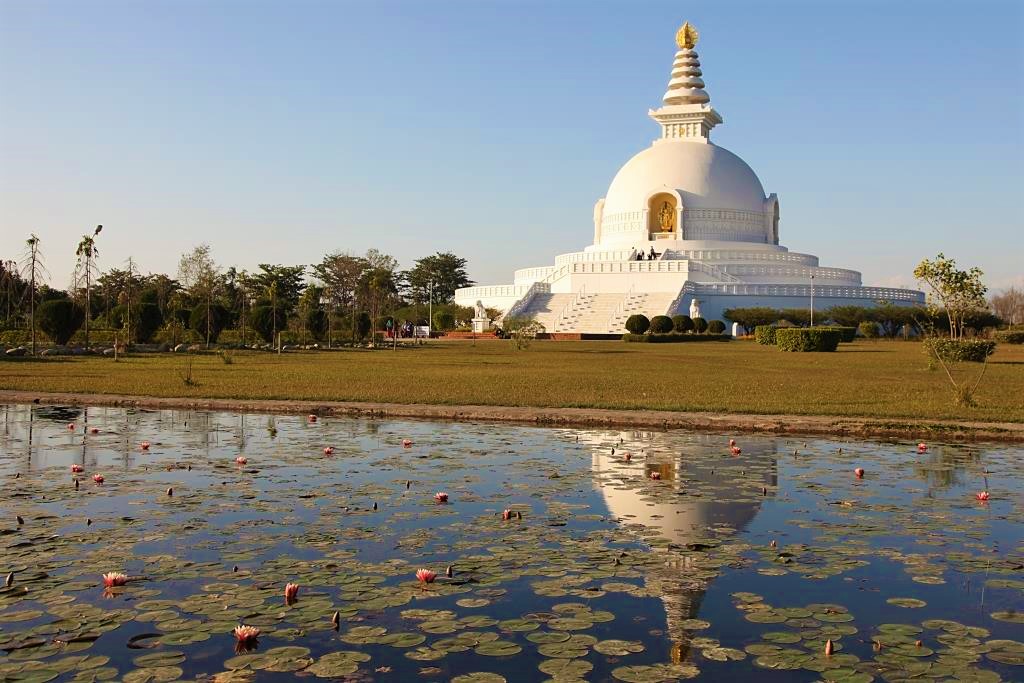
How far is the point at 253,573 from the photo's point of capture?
568 centimetres

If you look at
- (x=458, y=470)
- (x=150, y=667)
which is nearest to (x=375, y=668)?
(x=150, y=667)

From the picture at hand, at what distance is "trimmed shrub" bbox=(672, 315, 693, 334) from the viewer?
162ft

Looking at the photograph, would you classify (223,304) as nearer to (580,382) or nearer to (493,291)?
(493,291)

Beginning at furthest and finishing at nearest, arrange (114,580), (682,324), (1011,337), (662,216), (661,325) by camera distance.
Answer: (662,216)
(682,324)
(661,325)
(1011,337)
(114,580)

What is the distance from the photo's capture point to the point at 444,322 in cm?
6244

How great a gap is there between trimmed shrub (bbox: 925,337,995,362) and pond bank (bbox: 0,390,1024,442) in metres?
11.8

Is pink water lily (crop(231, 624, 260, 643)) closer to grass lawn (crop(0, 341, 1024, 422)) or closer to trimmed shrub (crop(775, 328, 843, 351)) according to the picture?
grass lawn (crop(0, 341, 1024, 422))

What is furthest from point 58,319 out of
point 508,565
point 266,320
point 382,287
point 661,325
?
point 382,287

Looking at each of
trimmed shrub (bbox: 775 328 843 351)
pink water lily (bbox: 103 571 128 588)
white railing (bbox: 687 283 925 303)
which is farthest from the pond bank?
white railing (bbox: 687 283 925 303)

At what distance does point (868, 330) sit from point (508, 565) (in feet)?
166

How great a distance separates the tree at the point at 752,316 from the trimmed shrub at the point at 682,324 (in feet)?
16.1

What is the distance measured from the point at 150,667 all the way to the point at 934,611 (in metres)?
4.03

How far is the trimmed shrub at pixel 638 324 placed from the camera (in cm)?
4891

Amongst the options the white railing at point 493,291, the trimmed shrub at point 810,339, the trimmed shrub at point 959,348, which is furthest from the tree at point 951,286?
the white railing at point 493,291
